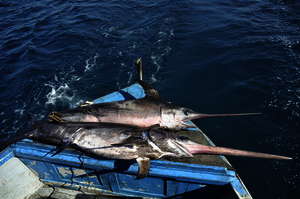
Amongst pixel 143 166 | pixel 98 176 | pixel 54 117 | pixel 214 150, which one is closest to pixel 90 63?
pixel 54 117

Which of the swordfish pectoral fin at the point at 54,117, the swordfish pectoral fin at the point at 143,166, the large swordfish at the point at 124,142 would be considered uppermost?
the swordfish pectoral fin at the point at 54,117

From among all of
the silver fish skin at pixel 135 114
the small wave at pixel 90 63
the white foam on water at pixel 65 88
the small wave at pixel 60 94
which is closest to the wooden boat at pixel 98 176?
the silver fish skin at pixel 135 114

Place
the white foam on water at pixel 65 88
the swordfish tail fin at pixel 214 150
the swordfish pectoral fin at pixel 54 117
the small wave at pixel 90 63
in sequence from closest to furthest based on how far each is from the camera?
the swordfish tail fin at pixel 214 150
the swordfish pectoral fin at pixel 54 117
the white foam on water at pixel 65 88
the small wave at pixel 90 63

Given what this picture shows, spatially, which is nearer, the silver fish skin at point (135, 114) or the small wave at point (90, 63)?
the silver fish skin at point (135, 114)

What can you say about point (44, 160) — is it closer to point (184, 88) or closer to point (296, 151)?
point (184, 88)

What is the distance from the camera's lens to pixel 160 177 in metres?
3.31

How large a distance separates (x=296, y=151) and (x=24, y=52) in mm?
10346

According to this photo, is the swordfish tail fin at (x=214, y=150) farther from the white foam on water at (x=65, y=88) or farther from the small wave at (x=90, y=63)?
the small wave at (x=90, y=63)

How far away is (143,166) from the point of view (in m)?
3.04

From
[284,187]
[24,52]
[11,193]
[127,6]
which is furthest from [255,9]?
[11,193]

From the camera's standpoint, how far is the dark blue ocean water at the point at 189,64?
17.9ft

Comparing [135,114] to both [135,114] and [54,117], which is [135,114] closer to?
[135,114]

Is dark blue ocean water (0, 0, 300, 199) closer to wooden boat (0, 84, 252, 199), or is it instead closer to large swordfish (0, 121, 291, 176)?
wooden boat (0, 84, 252, 199)

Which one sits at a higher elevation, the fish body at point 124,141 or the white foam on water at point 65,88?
the fish body at point 124,141
